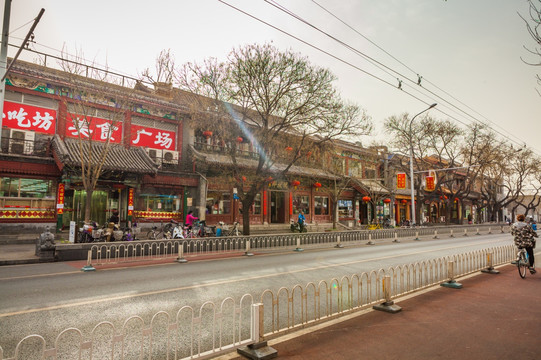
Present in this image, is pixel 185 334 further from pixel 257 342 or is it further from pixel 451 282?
pixel 451 282

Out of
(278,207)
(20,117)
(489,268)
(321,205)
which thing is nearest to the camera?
(489,268)

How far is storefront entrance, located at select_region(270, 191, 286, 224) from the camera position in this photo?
27938 mm

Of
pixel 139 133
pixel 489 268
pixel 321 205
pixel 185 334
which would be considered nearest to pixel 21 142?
pixel 139 133

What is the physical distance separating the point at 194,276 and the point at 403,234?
61.6 ft

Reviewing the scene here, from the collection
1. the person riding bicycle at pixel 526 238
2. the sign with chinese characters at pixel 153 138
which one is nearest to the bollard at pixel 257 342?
the person riding bicycle at pixel 526 238

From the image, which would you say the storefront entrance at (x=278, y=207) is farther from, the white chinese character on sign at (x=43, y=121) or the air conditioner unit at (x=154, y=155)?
the white chinese character on sign at (x=43, y=121)

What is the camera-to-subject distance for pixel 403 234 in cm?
2345

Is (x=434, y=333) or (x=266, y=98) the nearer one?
(x=434, y=333)

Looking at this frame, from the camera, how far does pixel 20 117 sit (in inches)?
654

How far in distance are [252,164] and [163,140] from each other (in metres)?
6.76

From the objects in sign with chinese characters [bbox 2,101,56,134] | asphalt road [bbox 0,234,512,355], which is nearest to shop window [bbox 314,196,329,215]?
asphalt road [bbox 0,234,512,355]

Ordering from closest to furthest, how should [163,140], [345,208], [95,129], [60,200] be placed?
[60,200] → [95,129] → [163,140] → [345,208]

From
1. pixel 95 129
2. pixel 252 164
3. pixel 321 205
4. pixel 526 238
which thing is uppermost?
pixel 95 129

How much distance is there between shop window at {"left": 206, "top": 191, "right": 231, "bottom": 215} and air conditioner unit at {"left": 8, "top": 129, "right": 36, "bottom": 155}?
35.5 ft
